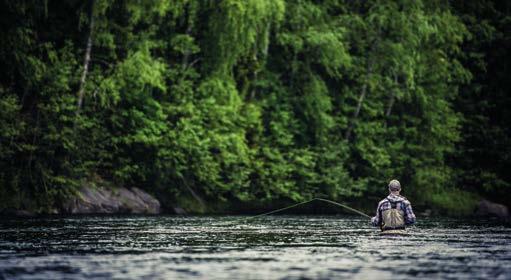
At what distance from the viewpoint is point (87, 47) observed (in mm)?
35844

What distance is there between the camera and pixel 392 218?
61.0ft

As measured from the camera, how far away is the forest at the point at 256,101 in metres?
33.9

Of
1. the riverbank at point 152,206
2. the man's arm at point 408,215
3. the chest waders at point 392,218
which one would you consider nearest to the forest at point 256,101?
the riverbank at point 152,206

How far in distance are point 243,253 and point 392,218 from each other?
4.15 metres

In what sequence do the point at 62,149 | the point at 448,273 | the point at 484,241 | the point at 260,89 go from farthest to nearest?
the point at 260,89 < the point at 62,149 < the point at 484,241 < the point at 448,273

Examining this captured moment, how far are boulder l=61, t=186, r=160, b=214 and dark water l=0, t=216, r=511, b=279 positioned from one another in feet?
32.7

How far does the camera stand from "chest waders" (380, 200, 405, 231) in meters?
18.3

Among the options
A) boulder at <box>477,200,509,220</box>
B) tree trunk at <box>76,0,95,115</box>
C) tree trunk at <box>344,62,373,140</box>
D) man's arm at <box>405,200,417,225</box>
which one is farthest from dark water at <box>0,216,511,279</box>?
tree trunk at <box>344,62,373,140</box>

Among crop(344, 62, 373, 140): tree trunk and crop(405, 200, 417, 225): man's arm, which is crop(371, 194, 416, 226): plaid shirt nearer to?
crop(405, 200, 417, 225): man's arm

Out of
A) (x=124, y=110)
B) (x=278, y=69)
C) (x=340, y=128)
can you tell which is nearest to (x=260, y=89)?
(x=278, y=69)

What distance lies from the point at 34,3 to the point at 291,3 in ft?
44.0

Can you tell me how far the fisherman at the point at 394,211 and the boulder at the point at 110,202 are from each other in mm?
15667

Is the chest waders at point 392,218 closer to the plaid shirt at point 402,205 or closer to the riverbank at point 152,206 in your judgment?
the plaid shirt at point 402,205

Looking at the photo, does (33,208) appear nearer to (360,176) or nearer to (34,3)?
(34,3)
